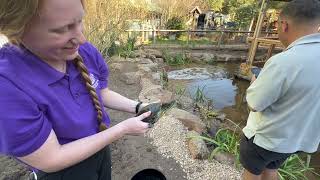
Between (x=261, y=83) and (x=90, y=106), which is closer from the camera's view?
(x=90, y=106)

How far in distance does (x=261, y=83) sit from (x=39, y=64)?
61.7 inches

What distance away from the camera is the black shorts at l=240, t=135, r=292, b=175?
7.09 ft

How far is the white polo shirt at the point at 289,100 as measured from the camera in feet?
5.97

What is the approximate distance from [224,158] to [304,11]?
1.92m

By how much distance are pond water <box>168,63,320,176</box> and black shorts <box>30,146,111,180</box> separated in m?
4.62

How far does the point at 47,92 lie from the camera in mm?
916

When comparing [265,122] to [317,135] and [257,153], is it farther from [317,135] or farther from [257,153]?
[317,135]

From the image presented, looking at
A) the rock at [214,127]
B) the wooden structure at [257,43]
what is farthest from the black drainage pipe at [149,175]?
the wooden structure at [257,43]

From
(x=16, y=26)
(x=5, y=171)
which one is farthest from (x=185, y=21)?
(x=16, y=26)

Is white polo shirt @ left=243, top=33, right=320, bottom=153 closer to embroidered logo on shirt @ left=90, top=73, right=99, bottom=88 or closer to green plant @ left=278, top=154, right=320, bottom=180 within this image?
green plant @ left=278, top=154, right=320, bottom=180

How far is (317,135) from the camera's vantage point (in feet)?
6.88

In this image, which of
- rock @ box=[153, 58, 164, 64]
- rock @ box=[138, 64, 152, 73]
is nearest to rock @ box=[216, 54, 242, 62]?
rock @ box=[153, 58, 164, 64]

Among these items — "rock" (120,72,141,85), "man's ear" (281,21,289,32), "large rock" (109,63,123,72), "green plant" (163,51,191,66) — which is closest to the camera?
"man's ear" (281,21,289,32)

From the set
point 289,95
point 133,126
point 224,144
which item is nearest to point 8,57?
point 133,126
